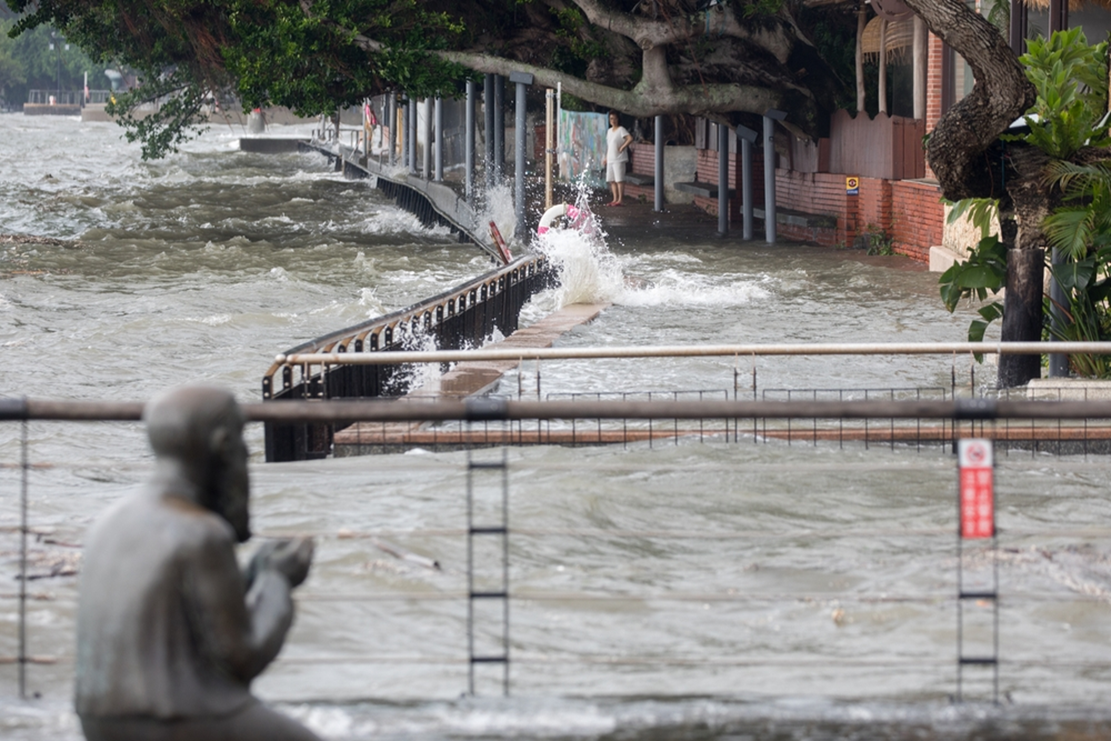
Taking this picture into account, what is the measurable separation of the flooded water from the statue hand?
2.74 ft

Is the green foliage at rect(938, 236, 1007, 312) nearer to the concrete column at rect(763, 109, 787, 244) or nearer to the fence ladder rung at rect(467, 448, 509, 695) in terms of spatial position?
the fence ladder rung at rect(467, 448, 509, 695)

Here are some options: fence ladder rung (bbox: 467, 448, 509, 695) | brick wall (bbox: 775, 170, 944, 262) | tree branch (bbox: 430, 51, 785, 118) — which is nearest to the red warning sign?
fence ladder rung (bbox: 467, 448, 509, 695)

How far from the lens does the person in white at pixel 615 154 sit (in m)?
31.4

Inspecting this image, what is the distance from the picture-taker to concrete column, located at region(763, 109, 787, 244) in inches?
997

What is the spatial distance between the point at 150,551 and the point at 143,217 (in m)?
35.4

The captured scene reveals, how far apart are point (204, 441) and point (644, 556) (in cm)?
512

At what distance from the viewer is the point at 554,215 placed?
20.0 metres

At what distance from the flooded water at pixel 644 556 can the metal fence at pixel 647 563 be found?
0.07ft

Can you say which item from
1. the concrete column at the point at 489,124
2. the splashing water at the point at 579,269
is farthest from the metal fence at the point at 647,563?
the concrete column at the point at 489,124

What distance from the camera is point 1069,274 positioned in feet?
37.3

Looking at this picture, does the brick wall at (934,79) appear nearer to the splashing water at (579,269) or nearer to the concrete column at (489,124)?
the splashing water at (579,269)

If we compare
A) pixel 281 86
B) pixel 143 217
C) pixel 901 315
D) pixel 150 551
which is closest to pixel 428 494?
pixel 150 551

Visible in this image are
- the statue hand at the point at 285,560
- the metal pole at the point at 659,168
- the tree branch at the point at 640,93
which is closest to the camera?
the statue hand at the point at 285,560

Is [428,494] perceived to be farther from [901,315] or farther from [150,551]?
[901,315]
